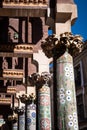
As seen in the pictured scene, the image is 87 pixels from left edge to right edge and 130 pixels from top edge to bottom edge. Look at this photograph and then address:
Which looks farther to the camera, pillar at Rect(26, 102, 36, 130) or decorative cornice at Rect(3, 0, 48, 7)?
pillar at Rect(26, 102, 36, 130)

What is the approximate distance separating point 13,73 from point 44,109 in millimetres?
4589

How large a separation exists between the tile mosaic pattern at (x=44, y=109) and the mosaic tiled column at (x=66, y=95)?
3.47m

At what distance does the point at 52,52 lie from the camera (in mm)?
8734

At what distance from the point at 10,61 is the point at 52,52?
8.75 meters

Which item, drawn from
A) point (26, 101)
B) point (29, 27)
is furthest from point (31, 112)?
point (29, 27)

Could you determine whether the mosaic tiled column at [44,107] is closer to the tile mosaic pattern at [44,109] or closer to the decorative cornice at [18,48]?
the tile mosaic pattern at [44,109]

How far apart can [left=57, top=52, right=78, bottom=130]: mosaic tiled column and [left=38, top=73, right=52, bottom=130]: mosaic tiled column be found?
3.47 m

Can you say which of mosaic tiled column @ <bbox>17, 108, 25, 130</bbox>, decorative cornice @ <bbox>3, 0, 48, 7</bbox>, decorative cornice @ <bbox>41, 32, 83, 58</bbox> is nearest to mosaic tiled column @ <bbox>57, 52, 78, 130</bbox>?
decorative cornice @ <bbox>41, 32, 83, 58</bbox>

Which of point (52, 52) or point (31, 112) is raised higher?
point (52, 52)

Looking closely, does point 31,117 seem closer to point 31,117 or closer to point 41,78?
point 31,117

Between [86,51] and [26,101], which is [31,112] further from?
[86,51]

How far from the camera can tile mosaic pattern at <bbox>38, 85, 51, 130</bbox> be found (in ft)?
37.3

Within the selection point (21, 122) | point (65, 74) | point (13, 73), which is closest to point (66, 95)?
point (65, 74)

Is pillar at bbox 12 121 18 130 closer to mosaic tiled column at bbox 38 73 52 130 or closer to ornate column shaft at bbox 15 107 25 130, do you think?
ornate column shaft at bbox 15 107 25 130
